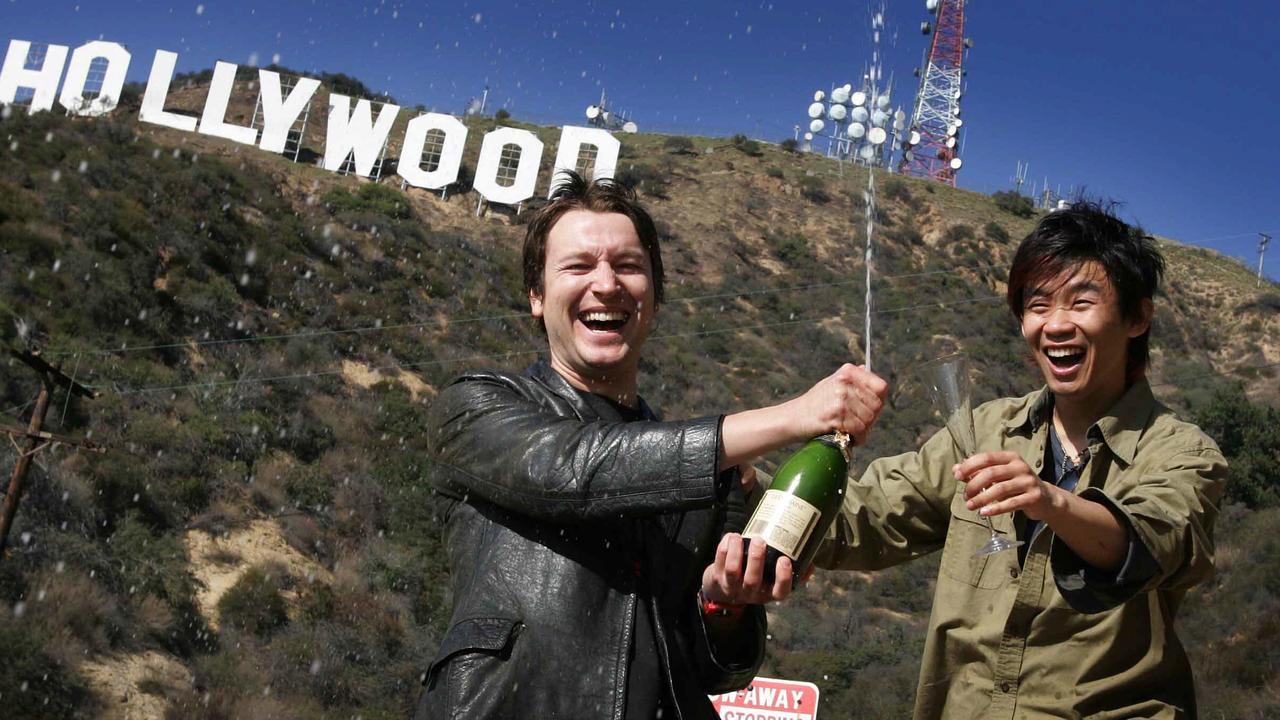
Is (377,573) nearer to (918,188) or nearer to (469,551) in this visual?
(469,551)

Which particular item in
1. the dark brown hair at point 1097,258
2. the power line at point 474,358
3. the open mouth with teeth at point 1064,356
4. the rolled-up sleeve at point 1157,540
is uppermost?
the power line at point 474,358

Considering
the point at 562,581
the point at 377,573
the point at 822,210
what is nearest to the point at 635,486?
the point at 562,581

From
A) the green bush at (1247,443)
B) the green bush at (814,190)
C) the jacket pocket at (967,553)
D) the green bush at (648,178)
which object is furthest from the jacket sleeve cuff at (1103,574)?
the green bush at (814,190)

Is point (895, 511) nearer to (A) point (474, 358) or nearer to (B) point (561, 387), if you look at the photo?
(B) point (561, 387)

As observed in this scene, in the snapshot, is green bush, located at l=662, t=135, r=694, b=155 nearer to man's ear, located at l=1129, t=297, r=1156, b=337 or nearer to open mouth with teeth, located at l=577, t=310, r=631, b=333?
man's ear, located at l=1129, t=297, r=1156, b=337

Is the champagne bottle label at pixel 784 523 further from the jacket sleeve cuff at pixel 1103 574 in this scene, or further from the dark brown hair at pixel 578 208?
the dark brown hair at pixel 578 208

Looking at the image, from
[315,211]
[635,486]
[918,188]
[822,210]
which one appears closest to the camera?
[635,486]
